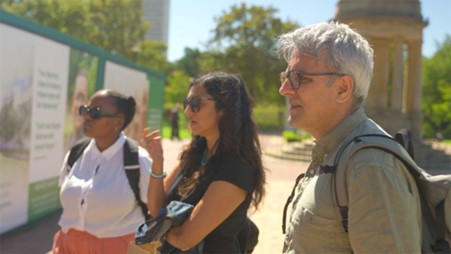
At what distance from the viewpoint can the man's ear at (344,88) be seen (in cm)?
169

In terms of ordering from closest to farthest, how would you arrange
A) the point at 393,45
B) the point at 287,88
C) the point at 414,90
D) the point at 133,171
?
the point at 287,88 → the point at 133,171 → the point at 393,45 → the point at 414,90

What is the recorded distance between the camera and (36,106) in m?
6.89

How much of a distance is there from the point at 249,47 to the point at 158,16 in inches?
5387

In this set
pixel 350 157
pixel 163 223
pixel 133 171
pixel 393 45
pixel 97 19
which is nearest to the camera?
pixel 350 157

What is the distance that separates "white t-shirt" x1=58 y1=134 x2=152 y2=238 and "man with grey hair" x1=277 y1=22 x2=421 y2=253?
5.12 ft

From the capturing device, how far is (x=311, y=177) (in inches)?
68.7

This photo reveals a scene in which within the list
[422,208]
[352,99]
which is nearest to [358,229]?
[422,208]

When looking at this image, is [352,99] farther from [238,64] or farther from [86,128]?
[238,64]

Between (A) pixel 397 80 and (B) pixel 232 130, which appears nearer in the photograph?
(B) pixel 232 130

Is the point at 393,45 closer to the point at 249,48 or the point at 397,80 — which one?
the point at 397,80

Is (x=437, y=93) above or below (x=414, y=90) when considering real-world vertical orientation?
above

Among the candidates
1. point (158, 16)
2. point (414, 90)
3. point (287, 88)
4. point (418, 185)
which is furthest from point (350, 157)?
point (158, 16)

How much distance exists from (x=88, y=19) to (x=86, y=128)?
42635mm

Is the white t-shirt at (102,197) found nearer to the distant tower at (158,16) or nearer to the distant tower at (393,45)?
the distant tower at (393,45)
